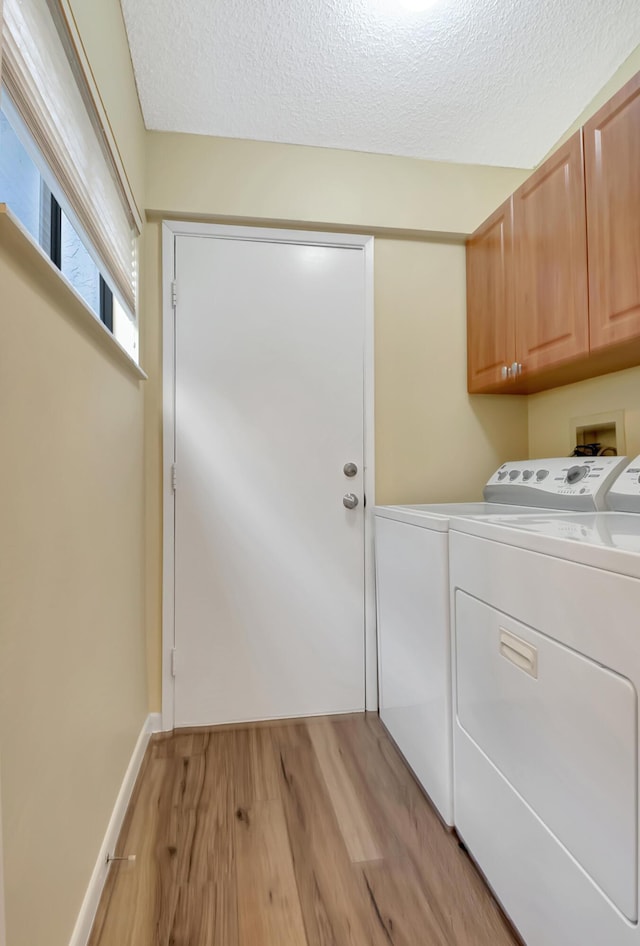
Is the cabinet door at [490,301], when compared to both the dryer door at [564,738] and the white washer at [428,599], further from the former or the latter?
the dryer door at [564,738]

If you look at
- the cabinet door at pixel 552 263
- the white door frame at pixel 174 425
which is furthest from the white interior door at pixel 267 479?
the cabinet door at pixel 552 263

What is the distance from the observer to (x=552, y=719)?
87 centimetres

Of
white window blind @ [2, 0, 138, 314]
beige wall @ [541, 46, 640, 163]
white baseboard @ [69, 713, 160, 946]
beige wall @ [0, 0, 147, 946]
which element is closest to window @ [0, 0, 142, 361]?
white window blind @ [2, 0, 138, 314]

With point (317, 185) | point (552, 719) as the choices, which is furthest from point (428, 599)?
point (317, 185)

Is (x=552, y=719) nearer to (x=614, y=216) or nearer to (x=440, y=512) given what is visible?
(x=440, y=512)

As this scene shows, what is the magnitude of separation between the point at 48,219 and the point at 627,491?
174cm

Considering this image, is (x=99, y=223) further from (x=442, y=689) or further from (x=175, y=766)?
(x=175, y=766)

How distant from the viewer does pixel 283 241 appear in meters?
1.93

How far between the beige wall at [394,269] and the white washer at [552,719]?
87 cm

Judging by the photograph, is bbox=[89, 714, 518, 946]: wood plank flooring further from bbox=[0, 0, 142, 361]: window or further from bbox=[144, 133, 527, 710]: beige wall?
bbox=[0, 0, 142, 361]: window

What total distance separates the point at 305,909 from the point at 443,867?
0.37 metres

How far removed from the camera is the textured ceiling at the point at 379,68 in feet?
4.61

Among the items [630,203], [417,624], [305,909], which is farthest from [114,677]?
[630,203]

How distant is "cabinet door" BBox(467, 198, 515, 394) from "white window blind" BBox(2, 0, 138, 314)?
1394 mm
